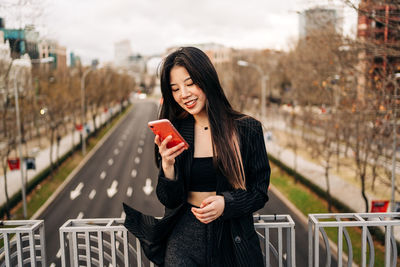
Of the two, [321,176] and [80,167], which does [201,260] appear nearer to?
[321,176]

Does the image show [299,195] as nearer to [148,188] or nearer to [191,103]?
[148,188]

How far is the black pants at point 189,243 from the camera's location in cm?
232

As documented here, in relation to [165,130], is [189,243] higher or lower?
lower

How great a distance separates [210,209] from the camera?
2113mm

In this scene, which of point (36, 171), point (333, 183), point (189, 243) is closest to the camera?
point (189, 243)

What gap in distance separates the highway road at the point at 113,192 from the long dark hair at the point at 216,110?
501 centimetres

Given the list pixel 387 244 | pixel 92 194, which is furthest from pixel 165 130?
pixel 92 194

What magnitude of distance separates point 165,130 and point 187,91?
1.41 ft

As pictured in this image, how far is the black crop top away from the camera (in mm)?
2363

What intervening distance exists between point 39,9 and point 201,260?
6829 mm

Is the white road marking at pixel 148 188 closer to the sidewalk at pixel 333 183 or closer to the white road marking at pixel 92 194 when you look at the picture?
the white road marking at pixel 92 194

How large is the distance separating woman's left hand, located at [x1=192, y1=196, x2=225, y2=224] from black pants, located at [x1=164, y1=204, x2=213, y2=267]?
0.19 m

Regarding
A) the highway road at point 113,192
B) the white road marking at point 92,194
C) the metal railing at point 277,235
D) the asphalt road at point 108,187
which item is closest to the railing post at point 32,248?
the metal railing at point 277,235

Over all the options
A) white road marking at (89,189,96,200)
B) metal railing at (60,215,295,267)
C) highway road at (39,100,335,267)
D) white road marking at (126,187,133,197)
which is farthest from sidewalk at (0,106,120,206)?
metal railing at (60,215,295,267)
